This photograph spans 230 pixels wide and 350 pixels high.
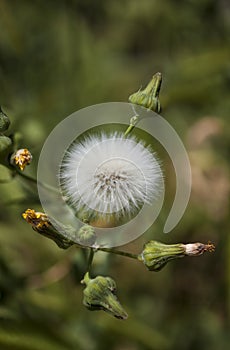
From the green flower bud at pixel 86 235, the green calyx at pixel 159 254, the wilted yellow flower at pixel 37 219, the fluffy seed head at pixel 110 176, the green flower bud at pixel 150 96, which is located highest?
the green flower bud at pixel 150 96

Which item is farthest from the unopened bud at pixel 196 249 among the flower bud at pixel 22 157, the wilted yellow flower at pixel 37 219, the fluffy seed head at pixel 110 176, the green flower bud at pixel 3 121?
the green flower bud at pixel 3 121

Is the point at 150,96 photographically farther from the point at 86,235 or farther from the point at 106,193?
the point at 86,235

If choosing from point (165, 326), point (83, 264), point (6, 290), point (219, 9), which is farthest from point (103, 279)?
point (219, 9)

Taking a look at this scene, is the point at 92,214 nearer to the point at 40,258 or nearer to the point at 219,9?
the point at 40,258

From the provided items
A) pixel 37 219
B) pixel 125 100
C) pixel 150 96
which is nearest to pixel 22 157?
pixel 37 219

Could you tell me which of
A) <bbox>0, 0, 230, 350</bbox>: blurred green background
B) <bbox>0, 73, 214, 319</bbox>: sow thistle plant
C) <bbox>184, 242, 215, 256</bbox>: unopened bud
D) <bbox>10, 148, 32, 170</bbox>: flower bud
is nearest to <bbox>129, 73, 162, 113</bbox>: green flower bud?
<bbox>0, 73, 214, 319</bbox>: sow thistle plant

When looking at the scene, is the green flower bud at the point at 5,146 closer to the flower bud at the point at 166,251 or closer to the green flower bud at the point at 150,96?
the green flower bud at the point at 150,96

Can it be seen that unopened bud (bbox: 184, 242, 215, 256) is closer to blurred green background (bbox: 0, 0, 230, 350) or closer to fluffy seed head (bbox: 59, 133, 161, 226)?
fluffy seed head (bbox: 59, 133, 161, 226)

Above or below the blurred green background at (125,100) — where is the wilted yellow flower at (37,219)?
below
